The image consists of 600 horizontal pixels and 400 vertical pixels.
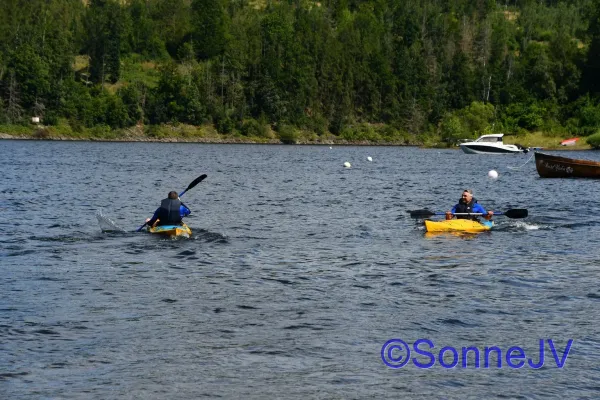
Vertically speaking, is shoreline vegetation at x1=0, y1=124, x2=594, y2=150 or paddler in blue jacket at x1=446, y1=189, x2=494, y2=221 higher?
shoreline vegetation at x1=0, y1=124, x2=594, y2=150

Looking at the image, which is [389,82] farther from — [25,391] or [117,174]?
[25,391]

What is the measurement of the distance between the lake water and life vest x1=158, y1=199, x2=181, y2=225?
87 cm

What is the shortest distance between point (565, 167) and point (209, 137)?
109521 millimetres

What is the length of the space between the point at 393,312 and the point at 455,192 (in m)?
36.5

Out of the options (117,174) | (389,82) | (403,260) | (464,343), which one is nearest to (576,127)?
(389,82)

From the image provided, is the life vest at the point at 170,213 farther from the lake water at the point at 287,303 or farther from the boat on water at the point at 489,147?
the boat on water at the point at 489,147

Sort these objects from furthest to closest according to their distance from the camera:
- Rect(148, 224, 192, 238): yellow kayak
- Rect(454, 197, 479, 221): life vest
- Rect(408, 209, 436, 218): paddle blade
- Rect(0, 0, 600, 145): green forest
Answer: Rect(0, 0, 600, 145): green forest → Rect(408, 209, 436, 218): paddle blade → Rect(454, 197, 479, 221): life vest → Rect(148, 224, 192, 238): yellow kayak

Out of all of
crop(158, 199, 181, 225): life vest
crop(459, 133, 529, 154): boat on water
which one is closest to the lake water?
crop(158, 199, 181, 225): life vest

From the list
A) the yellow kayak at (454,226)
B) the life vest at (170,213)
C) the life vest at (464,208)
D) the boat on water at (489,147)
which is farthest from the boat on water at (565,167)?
the boat on water at (489,147)

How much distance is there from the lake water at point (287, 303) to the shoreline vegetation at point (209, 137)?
107 metres

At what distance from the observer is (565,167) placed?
64000 mm

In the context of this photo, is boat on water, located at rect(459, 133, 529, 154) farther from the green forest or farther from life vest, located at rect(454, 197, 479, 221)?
life vest, located at rect(454, 197, 479, 221)

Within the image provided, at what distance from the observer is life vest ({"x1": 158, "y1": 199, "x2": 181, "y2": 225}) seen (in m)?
30.9

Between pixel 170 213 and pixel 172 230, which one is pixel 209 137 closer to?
pixel 170 213
